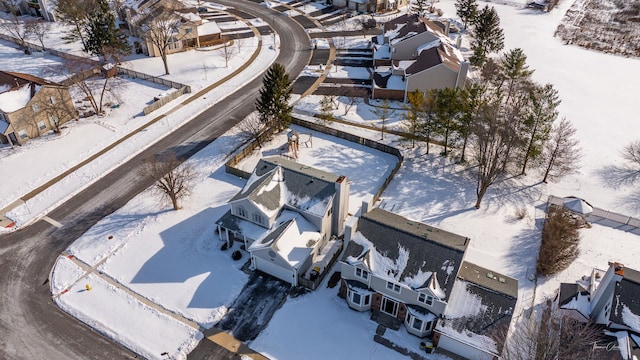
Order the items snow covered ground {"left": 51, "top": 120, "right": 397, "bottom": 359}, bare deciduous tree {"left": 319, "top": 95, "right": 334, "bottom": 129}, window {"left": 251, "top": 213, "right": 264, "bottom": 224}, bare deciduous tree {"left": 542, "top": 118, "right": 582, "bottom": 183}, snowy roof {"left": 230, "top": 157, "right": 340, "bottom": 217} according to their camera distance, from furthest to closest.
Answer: bare deciduous tree {"left": 319, "top": 95, "right": 334, "bottom": 129} → bare deciduous tree {"left": 542, "top": 118, "right": 582, "bottom": 183} → window {"left": 251, "top": 213, "right": 264, "bottom": 224} → snowy roof {"left": 230, "top": 157, "right": 340, "bottom": 217} → snow covered ground {"left": 51, "top": 120, "right": 397, "bottom": 359}

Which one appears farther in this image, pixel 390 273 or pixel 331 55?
pixel 331 55

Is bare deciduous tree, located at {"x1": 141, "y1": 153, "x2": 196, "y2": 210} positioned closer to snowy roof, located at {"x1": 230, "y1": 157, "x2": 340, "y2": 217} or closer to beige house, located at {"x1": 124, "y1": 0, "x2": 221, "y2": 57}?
snowy roof, located at {"x1": 230, "y1": 157, "x2": 340, "y2": 217}

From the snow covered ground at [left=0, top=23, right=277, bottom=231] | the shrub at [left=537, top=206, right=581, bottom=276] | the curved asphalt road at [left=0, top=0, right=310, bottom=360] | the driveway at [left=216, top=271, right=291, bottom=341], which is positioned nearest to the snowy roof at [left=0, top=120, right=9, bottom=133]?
the snow covered ground at [left=0, top=23, right=277, bottom=231]

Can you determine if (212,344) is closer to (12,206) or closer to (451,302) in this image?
(451,302)

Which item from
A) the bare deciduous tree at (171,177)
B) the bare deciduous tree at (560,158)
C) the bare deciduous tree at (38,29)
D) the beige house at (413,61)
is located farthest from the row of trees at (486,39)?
the bare deciduous tree at (38,29)

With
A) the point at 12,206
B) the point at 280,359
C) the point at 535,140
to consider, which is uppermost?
the point at 535,140

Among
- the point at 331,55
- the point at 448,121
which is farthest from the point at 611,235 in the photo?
the point at 331,55
